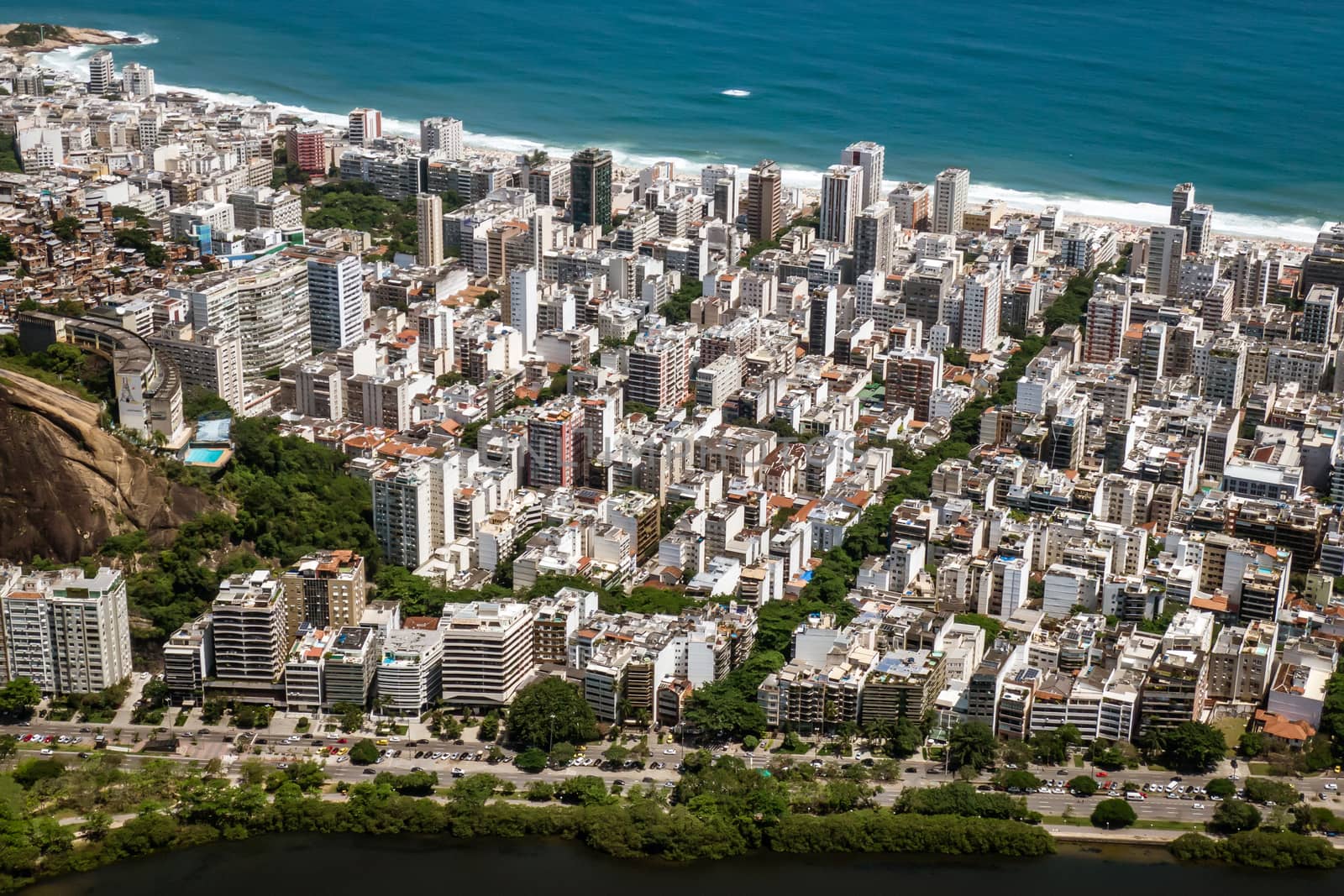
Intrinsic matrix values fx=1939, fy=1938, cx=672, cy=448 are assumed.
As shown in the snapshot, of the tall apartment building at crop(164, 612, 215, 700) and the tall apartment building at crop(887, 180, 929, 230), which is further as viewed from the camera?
the tall apartment building at crop(887, 180, 929, 230)

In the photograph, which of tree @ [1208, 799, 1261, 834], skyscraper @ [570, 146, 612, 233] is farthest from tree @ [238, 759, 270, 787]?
skyscraper @ [570, 146, 612, 233]

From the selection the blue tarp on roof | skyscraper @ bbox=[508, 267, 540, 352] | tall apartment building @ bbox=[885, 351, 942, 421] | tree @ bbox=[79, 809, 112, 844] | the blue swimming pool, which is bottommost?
tree @ bbox=[79, 809, 112, 844]

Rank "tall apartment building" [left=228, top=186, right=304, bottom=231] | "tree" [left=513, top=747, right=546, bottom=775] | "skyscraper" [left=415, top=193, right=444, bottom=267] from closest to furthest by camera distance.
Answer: "tree" [left=513, top=747, right=546, bottom=775], "skyscraper" [left=415, top=193, right=444, bottom=267], "tall apartment building" [left=228, top=186, right=304, bottom=231]

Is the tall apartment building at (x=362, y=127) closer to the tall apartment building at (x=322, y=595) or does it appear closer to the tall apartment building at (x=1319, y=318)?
the tall apartment building at (x=1319, y=318)

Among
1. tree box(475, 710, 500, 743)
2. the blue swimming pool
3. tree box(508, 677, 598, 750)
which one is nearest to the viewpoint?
tree box(508, 677, 598, 750)

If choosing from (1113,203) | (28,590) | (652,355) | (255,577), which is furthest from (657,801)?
(1113,203)

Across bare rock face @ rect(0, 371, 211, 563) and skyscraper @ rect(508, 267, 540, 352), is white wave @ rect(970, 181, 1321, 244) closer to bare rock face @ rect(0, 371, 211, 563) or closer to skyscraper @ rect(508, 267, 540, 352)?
skyscraper @ rect(508, 267, 540, 352)

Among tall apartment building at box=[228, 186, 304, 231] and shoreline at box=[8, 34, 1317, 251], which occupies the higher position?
shoreline at box=[8, 34, 1317, 251]

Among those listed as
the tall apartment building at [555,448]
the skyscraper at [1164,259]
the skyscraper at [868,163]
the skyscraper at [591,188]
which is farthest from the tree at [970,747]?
the skyscraper at [868,163]
